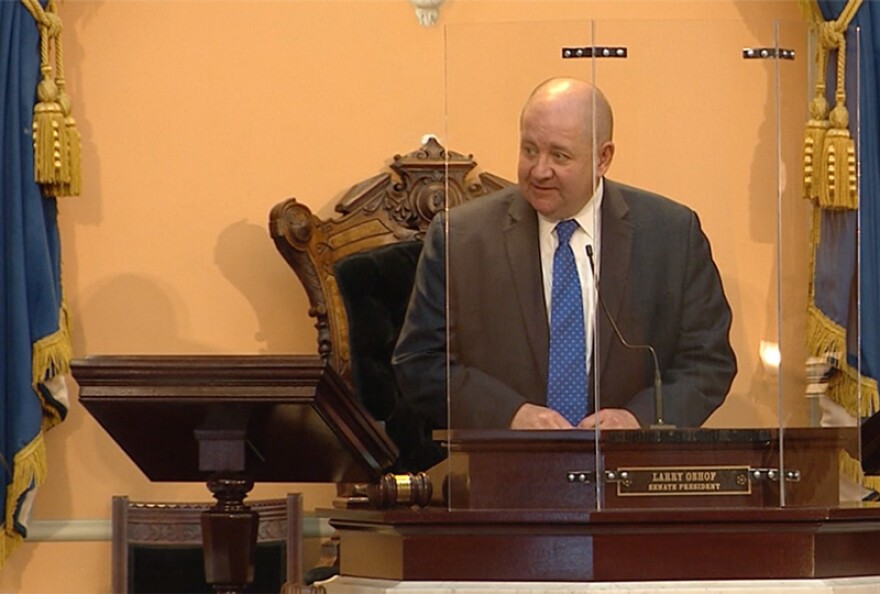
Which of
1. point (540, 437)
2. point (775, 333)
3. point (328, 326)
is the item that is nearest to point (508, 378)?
point (540, 437)

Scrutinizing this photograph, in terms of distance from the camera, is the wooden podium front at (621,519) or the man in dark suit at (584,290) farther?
the man in dark suit at (584,290)

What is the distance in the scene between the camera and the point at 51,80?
497 cm

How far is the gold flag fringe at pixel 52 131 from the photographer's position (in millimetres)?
4863

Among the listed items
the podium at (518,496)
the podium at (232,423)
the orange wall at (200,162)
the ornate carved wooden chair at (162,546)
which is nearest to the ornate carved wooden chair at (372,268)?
the orange wall at (200,162)

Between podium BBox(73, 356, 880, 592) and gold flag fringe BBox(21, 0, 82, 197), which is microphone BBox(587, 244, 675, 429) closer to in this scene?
podium BBox(73, 356, 880, 592)

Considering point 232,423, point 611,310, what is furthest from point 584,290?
point 232,423

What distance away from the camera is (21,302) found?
4.87 metres

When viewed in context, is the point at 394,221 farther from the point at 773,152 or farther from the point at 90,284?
the point at 773,152

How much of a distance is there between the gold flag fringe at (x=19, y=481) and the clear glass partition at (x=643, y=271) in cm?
221

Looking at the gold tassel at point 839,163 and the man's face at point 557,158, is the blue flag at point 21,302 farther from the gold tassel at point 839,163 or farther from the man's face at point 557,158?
the gold tassel at point 839,163

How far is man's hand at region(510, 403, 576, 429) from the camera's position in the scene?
2.85 meters

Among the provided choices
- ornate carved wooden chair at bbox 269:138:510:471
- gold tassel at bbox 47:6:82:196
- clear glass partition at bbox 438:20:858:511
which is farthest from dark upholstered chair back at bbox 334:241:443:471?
clear glass partition at bbox 438:20:858:511

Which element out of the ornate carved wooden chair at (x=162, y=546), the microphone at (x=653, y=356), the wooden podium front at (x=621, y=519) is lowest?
the ornate carved wooden chair at (x=162, y=546)

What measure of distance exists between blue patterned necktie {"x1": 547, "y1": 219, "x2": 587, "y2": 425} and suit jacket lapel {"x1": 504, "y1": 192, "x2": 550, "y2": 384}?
0.02m
